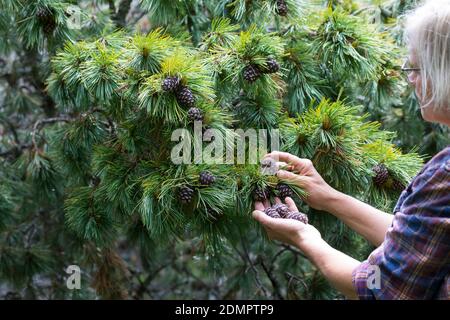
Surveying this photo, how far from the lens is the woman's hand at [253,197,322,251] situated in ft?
3.22

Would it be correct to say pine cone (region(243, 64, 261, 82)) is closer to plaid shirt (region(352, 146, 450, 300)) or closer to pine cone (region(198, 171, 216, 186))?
pine cone (region(198, 171, 216, 186))

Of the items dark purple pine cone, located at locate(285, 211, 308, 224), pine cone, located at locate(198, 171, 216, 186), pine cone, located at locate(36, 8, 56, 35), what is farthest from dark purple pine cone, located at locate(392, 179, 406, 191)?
pine cone, located at locate(36, 8, 56, 35)

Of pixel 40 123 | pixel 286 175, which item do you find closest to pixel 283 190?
pixel 286 175

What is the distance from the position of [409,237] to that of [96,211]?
2.29 ft

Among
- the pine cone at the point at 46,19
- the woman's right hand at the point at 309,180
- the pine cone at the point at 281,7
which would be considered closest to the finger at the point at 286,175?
the woman's right hand at the point at 309,180

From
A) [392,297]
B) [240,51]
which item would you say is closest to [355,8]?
[240,51]

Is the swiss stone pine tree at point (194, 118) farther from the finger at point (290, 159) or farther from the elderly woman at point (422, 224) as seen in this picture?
the elderly woman at point (422, 224)

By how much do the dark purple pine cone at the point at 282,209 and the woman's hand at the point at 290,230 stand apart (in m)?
0.02

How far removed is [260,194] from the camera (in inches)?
42.8

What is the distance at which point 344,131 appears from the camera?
1.13 m

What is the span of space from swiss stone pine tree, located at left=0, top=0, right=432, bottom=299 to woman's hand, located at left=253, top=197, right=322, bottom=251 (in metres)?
0.06

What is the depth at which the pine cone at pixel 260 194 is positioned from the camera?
3.57 feet

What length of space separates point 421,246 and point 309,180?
0.33 metres
